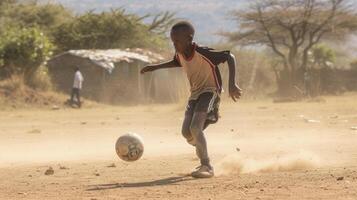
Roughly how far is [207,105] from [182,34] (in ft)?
2.50

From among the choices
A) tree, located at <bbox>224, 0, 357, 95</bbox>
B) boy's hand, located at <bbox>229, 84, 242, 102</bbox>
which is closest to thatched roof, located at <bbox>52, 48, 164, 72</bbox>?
tree, located at <bbox>224, 0, 357, 95</bbox>

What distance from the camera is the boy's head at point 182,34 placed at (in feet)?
26.1

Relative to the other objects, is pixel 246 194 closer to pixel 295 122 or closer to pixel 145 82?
pixel 295 122

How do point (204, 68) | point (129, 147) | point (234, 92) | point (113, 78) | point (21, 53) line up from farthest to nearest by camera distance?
point (113, 78) < point (21, 53) < point (129, 147) < point (204, 68) < point (234, 92)

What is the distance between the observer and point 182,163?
9.40 metres

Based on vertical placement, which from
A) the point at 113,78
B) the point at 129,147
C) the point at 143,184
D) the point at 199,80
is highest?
the point at 113,78

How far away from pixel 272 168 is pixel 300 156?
631 mm

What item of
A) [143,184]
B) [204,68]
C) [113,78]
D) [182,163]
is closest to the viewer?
[143,184]

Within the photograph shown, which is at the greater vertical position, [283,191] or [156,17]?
[156,17]

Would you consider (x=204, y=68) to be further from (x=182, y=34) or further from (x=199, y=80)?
(x=182, y=34)

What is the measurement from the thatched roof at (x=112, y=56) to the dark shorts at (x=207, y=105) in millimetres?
24488

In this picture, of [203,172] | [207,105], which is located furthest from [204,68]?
[203,172]

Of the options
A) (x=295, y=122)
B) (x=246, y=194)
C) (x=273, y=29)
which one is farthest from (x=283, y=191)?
(x=273, y=29)

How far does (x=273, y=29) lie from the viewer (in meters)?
43.2
